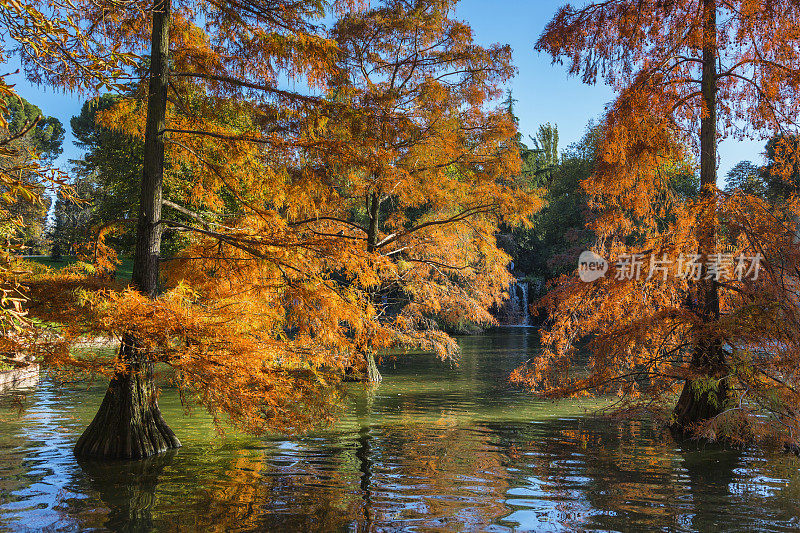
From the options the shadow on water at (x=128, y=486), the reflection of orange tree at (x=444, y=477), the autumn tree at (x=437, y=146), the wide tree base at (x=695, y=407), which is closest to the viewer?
the shadow on water at (x=128, y=486)

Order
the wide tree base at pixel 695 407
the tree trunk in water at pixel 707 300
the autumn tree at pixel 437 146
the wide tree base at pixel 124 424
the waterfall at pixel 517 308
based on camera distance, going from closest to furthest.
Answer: the wide tree base at pixel 124 424 → the tree trunk in water at pixel 707 300 → the wide tree base at pixel 695 407 → the autumn tree at pixel 437 146 → the waterfall at pixel 517 308

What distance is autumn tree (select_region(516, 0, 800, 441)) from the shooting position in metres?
8.22

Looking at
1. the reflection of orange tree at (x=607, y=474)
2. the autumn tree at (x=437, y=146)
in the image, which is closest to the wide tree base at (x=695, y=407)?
the reflection of orange tree at (x=607, y=474)

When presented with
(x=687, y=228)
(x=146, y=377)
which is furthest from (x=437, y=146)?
(x=146, y=377)

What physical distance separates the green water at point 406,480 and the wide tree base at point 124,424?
258 millimetres

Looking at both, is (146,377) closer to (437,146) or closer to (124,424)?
(124,424)

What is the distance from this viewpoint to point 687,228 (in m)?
9.48

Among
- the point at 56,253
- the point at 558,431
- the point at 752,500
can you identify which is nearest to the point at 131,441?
the point at 558,431

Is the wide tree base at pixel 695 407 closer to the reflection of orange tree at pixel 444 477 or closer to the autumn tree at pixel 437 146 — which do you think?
the reflection of orange tree at pixel 444 477

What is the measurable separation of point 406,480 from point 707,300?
5.58m

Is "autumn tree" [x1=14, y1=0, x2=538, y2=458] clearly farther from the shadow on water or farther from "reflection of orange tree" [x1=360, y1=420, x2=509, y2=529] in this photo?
"reflection of orange tree" [x1=360, y1=420, x2=509, y2=529]

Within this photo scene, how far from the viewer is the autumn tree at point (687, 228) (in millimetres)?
8219

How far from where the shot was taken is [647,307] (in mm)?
9938

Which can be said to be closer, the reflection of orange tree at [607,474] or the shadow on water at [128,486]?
the shadow on water at [128,486]
